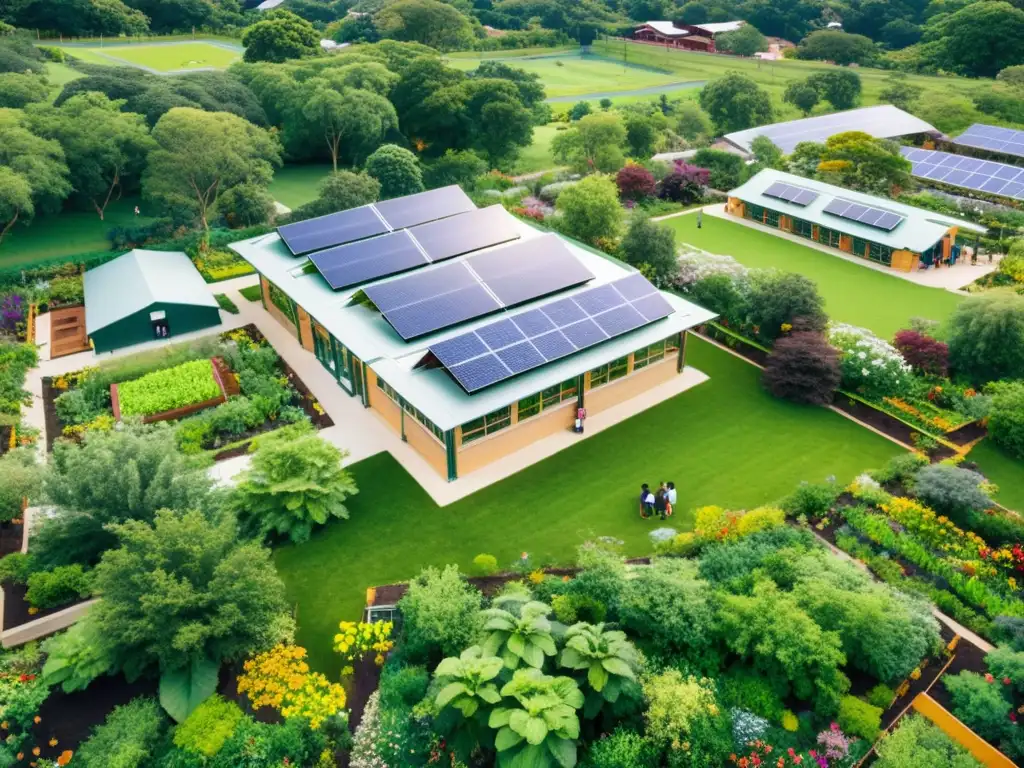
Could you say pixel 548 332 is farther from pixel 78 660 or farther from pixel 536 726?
pixel 78 660

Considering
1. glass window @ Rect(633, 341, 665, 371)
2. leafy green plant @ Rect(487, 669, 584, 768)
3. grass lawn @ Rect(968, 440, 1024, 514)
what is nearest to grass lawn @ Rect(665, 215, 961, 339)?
grass lawn @ Rect(968, 440, 1024, 514)

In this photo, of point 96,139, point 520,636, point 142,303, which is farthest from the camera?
point 96,139

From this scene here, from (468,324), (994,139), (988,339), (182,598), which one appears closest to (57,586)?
(182,598)

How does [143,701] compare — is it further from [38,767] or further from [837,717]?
[837,717]

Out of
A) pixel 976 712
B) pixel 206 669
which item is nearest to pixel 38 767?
pixel 206 669

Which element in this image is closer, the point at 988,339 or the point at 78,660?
the point at 78,660

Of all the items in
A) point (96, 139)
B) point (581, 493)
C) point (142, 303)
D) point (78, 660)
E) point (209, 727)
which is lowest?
point (581, 493)
